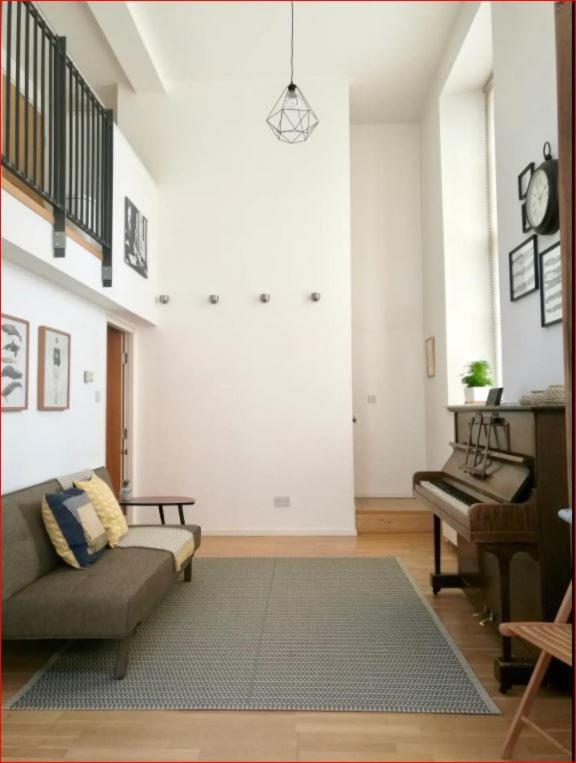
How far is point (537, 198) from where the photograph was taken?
3262mm

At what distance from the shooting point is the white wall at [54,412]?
3.22m

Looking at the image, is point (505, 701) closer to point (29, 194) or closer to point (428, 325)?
point (29, 194)

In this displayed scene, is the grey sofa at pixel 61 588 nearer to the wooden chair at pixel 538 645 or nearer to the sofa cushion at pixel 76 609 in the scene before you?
the sofa cushion at pixel 76 609

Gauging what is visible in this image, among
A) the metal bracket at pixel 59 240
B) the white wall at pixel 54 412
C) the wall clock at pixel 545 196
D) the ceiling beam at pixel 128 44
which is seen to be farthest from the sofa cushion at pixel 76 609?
the ceiling beam at pixel 128 44

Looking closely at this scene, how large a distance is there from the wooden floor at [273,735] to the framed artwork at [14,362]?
5.12 feet

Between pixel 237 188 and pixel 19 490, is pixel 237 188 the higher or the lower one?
the higher one

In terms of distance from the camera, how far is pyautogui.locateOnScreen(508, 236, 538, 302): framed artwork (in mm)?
3443

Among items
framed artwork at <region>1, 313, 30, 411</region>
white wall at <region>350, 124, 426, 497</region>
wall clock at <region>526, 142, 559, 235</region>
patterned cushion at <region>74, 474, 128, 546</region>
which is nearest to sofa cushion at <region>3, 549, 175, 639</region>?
patterned cushion at <region>74, 474, 128, 546</region>

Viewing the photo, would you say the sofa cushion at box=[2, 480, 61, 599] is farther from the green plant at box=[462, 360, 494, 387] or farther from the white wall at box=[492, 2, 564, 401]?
the green plant at box=[462, 360, 494, 387]

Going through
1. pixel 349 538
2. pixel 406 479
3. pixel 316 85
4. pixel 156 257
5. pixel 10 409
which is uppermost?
pixel 316 85

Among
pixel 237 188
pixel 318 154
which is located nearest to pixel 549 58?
pixel 318 154

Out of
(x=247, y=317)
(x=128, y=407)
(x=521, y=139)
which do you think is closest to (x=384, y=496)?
(x=247, y=317)

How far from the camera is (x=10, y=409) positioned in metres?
3.17

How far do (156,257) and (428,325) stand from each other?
3295mm
